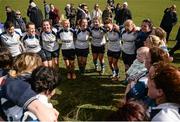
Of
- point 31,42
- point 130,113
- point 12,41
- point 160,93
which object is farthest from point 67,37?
point 130,113

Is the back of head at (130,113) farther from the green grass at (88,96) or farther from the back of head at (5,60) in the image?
the green grass at (88,96)

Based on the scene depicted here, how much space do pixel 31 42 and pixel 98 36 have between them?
6.66 feet

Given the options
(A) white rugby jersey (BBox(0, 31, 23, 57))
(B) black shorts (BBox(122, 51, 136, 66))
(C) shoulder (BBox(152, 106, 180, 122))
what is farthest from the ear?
(A) white rugby jersey (BBox(0, 31, 23, 57))

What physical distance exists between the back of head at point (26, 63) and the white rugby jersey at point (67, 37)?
6247mm

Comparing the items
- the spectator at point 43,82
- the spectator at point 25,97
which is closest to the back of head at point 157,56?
the spectator at point 43,82

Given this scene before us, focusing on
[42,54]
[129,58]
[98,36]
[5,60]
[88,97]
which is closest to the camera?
[5,60]

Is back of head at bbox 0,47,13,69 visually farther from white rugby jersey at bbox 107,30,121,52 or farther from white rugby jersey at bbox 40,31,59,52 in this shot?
white rugby jersey at bbox 107,30,121,52

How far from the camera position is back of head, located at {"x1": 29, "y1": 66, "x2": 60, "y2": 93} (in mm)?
3357

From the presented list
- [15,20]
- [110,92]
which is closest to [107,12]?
[15,20]

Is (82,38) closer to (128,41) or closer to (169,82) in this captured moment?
(128,41)

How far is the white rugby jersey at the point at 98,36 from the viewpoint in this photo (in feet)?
33.9

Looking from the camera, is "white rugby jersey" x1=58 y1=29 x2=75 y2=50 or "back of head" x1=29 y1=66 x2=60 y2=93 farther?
"white rugby jersey" x1=58 y1=29 x2=75 y2=50

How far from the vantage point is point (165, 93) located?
3359mm

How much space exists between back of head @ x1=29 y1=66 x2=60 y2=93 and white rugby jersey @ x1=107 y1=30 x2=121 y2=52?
657 cm
